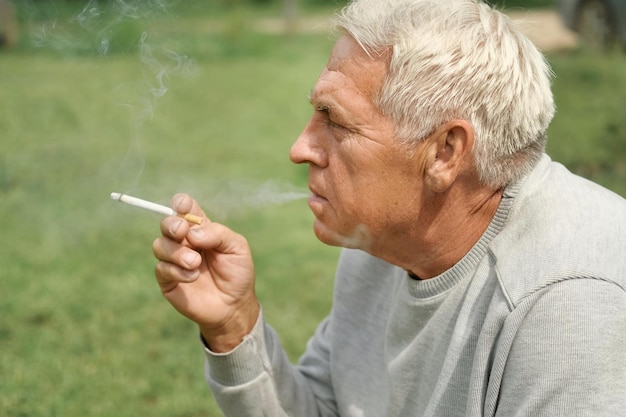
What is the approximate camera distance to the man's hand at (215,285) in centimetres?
230

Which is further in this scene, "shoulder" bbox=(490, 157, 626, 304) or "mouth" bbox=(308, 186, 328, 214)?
"mouth" bbox=(308, 186, 328, 214)

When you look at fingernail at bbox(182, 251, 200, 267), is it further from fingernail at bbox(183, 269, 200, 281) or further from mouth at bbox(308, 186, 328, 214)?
mouth at bbox(308, 186, 328, 214)

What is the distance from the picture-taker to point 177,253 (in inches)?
88.4

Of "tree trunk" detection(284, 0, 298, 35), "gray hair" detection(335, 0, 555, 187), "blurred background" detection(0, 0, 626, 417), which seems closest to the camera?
"gray hair" detection(335, 0, 555, 187)

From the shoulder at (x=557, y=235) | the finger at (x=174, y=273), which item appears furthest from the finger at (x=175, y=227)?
the shoulder at (x=557, y=235)

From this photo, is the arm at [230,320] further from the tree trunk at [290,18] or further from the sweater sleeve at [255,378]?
the tree trunk at [290,18]

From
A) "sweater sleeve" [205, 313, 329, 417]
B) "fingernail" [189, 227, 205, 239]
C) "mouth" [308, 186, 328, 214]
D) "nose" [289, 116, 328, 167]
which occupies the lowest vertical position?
"sweater sleeve" [205, 313, 329, 417]

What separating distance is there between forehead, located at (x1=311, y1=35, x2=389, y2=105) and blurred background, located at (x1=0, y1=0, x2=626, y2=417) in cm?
31

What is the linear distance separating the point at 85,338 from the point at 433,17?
310cm

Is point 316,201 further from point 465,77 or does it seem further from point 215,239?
point 465,77

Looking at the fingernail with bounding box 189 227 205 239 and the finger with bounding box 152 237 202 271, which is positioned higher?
the fingernail with bounding box 189 227 205 239

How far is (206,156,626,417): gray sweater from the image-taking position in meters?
1.82

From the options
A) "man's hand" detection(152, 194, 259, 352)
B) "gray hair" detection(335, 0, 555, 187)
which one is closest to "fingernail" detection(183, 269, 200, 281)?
"man's hand" detection(152, 194, 259, 352)

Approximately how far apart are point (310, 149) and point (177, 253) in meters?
0.46
